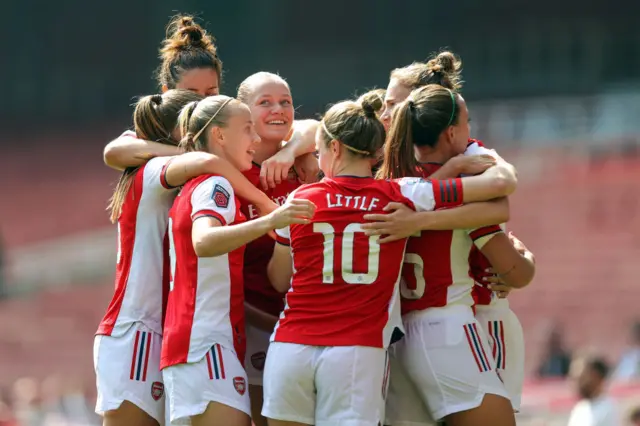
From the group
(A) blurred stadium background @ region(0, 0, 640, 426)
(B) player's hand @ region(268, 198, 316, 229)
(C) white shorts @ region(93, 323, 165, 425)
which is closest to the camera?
(B) player's hand @ region(268, 198, 316, 229)

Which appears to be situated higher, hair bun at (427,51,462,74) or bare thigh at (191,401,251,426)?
hair bun at (427,51,462,74)

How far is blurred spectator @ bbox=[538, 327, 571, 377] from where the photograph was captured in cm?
1376

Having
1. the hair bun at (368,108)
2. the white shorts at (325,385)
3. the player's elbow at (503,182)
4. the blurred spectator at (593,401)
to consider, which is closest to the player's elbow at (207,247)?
the white shorts at (325,385)

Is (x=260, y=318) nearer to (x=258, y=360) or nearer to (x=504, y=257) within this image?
(x=258, y=360)

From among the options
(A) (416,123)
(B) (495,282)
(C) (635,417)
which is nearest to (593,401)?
(C) (635,417)

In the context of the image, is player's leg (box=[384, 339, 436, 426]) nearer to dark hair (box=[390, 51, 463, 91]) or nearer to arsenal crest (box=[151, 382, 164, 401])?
arsenal crest (box=[151, 382, 164, 401])

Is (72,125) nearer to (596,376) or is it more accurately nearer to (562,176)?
(562,176)

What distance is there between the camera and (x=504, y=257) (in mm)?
4645

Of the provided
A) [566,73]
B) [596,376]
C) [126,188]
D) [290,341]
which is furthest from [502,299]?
[566,73]

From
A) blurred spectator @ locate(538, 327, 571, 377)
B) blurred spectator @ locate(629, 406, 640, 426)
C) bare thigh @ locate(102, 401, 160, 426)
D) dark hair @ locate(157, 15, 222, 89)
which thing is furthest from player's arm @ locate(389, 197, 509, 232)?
blurred spectator @ locate(538, 327, 571, 377)

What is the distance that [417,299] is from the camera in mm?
4637

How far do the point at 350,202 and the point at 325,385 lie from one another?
0.71 meters

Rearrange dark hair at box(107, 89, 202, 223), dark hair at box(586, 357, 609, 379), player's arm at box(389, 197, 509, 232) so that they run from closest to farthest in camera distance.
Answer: player's arm at box(389, 197, 509, 232)
dark hair at box(107, 89, 202, 223)
dark hair at box(586, 357, 609, 379)

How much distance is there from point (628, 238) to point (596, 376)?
9.82 m
